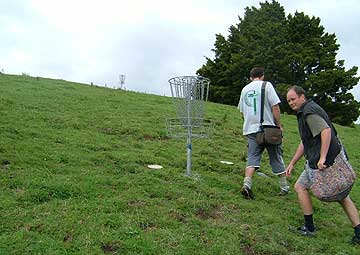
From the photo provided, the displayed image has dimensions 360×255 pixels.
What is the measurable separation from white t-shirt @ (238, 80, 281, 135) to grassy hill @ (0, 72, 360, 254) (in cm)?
106

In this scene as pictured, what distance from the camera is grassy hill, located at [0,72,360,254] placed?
14.5ft

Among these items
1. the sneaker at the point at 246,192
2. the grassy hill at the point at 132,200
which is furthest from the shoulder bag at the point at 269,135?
the grassy hill at the point at 132,200

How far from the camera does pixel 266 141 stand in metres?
6.29

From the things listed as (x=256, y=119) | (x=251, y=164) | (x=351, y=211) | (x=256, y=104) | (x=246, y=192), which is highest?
(x=256, y=104)

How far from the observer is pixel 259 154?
6.53 meters

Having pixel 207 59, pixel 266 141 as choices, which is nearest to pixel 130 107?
pixel 266 141

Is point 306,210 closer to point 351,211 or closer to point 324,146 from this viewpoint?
point 351,211

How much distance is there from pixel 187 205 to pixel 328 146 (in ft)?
6.21

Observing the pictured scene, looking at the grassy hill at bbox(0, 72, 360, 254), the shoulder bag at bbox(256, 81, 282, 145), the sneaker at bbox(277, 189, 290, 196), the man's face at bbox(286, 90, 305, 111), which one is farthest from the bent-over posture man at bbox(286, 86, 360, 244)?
the sneaker at bbox(277, 189, 290, 196)

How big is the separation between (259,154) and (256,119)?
53 cm

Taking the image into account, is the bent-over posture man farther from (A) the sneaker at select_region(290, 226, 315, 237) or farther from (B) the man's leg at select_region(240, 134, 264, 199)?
(B) the man's leg at select_region(240, 134, 264, 199)

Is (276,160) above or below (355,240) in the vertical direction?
above

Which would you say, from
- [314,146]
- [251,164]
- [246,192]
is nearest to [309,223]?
[314,146]

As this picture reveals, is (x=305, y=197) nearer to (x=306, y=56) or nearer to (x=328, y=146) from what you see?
(x=328, y=146)
